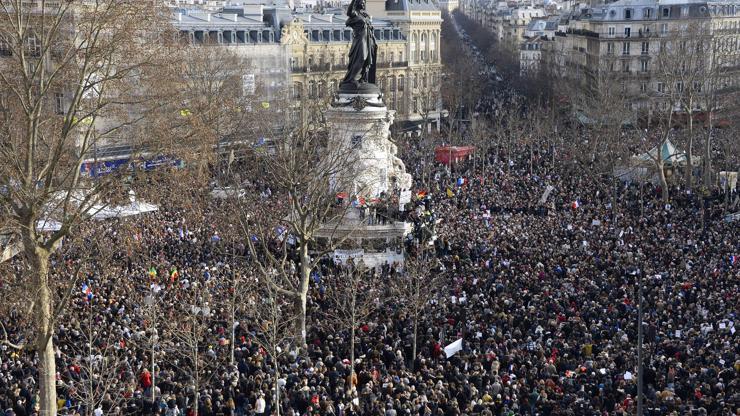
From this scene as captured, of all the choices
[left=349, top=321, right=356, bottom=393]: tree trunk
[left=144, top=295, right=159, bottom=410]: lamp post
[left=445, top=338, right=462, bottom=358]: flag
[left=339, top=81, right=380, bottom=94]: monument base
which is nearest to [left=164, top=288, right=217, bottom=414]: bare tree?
[left=144, top=295, right=159, bottom=410]: lamp post

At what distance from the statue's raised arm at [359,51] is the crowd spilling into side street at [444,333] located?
5.82m

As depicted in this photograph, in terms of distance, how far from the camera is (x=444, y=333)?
105 feet

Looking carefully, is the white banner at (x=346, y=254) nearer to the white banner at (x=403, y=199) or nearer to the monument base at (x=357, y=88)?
the white banner at (x=403, y=199)

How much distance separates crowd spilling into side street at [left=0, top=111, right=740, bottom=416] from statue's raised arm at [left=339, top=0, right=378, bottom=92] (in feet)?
19.1

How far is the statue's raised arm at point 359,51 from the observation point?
49.5 m

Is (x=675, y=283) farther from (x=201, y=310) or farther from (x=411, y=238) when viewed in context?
(x=201, y=310)

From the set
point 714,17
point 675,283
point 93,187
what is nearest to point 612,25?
point 714,17

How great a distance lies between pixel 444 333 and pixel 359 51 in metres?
20.5

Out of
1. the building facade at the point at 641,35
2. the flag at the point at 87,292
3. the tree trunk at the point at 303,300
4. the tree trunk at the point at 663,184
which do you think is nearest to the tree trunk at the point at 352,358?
the tree trunk at the point at 303,300

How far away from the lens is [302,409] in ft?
86.2

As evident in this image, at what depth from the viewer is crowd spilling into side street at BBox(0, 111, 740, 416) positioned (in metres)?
26.4

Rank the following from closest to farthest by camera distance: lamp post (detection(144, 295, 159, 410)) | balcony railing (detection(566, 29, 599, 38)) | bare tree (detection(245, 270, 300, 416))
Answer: lamp post (detection(144, 295, 159, 410)), bare tree (detection(245, 270, 300, 416)), balcony railing (detection(566, 29, 599, 38))

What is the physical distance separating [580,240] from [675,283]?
28.2 feet

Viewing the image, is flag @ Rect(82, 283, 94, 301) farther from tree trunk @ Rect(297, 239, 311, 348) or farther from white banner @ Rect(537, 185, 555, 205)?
white banner @ Rect(537, 185, 555, 205)
